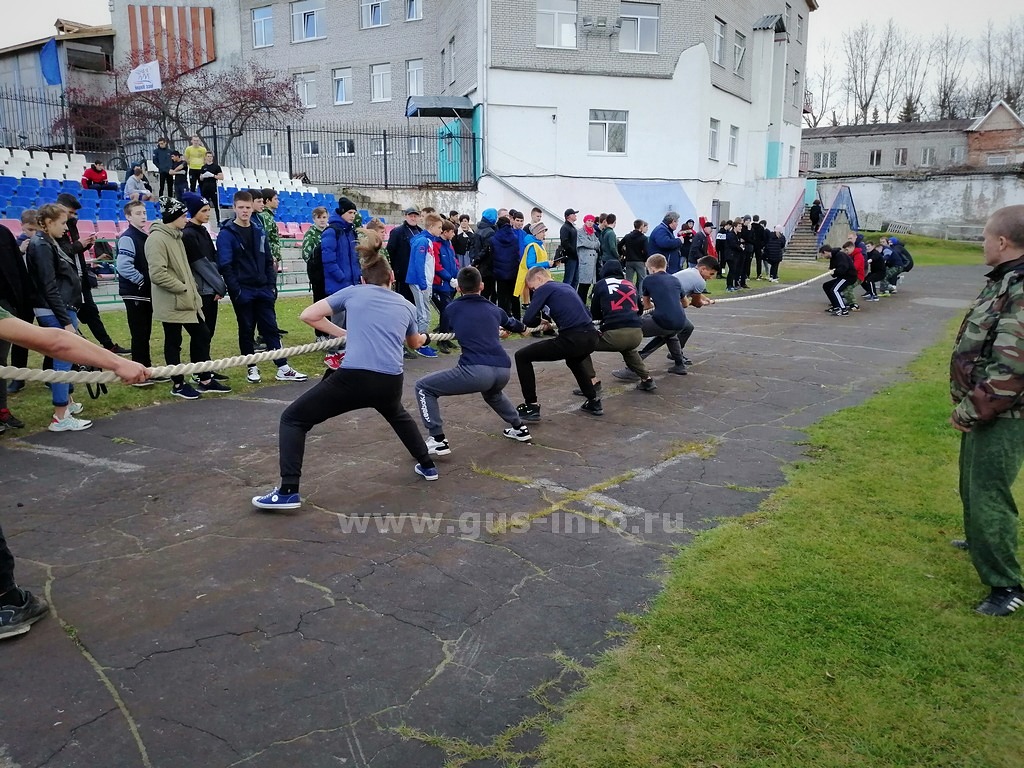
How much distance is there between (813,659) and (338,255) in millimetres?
7417

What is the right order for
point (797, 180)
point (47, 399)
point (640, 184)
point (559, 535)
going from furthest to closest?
1. point (797, 180)
2. point (640, 184)
3. point (47, 399)
4. point (559, 535)

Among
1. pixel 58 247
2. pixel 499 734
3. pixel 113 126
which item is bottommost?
pixel 499 734

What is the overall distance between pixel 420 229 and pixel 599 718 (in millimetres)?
8337

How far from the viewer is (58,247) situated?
Result: 7.25 m

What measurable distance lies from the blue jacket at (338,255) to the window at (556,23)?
20.0m

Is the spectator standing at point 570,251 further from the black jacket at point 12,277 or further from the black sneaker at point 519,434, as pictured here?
the black jacket at point 12,277

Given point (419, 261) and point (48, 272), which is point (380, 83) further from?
point (48, 272)

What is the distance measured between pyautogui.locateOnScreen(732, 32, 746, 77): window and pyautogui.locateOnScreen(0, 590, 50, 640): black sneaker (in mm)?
33385

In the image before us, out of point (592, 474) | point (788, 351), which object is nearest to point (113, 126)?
point (788, 351)

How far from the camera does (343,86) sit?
35531mm

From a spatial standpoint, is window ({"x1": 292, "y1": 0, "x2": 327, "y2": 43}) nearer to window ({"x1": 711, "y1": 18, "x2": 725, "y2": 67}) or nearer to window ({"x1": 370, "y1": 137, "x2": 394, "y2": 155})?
window ({"x1": 370, "y1": 137, "x2": 394, "y2": 155})

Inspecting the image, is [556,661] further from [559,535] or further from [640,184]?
[640,184]

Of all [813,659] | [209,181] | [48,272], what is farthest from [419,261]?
[209,181]

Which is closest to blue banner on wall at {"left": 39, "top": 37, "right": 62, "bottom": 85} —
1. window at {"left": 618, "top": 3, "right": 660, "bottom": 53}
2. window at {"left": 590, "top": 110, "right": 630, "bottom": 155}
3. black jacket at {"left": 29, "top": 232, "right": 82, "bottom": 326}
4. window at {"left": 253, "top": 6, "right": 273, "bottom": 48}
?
window at {"left": 253, "top": 6, "right": 273, "bottom": 48}
